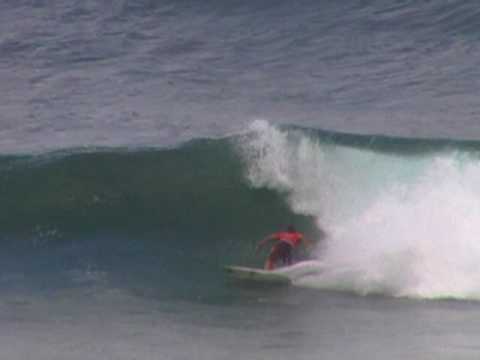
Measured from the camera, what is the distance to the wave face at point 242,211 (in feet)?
61.1

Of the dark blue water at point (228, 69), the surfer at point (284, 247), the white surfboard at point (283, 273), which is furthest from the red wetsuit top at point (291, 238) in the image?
the dark blue water at point (228, 69)

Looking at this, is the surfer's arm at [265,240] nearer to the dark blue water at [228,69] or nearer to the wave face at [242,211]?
the wave face at [242,211]

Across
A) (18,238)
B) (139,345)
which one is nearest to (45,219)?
(18,238)

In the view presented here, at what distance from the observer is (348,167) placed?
22.5 metres

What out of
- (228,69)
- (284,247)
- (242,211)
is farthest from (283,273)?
(228,69)

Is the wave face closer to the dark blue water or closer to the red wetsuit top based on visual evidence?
the red wetsuit top

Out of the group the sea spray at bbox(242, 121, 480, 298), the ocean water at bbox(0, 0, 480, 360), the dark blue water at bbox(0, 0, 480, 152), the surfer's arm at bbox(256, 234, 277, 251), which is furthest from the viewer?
the dark blue water at bbox(0, 0, 480, 152)

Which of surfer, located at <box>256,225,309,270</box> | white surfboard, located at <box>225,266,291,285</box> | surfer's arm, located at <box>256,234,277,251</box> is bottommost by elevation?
white surfboard, located at <box>225,266,291,285</box>

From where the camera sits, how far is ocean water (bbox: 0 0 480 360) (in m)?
16.0

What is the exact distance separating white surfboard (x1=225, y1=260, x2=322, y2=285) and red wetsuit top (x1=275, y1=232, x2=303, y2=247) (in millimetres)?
491

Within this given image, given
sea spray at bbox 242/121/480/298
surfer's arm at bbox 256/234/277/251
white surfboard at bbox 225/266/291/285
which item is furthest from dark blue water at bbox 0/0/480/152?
white surfboard at bbox 225/266/291/285

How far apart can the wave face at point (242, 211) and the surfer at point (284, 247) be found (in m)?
0.52

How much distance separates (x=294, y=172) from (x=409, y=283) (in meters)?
4.54

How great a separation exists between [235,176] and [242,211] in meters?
1.06
